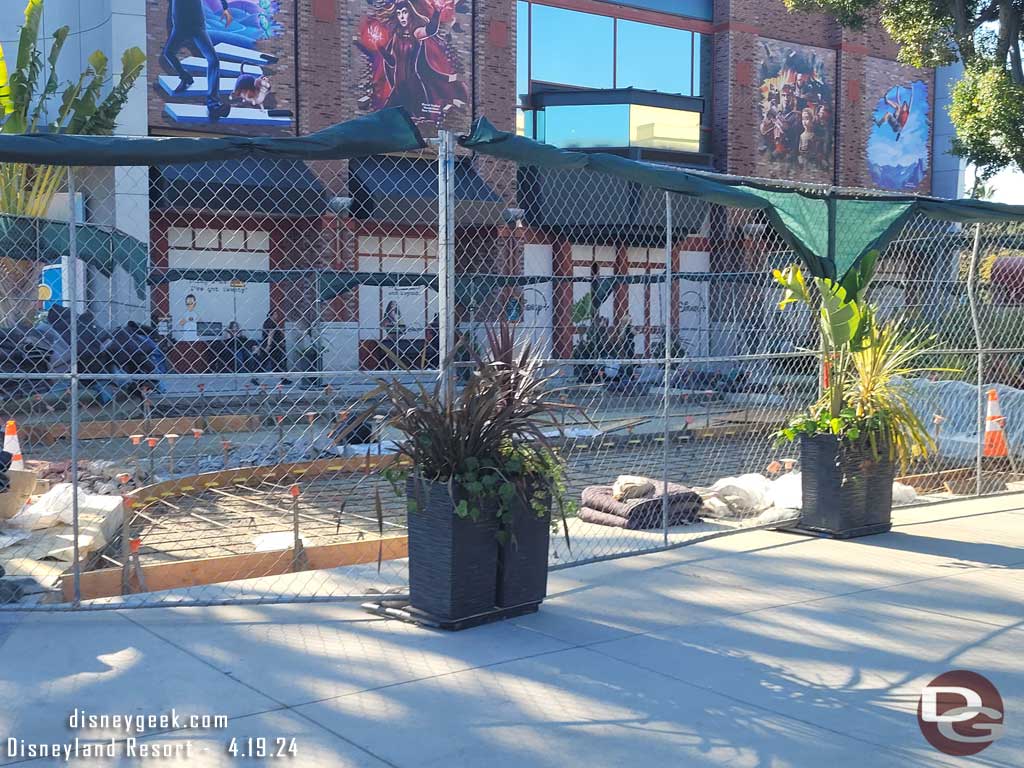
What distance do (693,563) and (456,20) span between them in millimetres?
21146

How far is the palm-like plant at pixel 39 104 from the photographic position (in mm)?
19109

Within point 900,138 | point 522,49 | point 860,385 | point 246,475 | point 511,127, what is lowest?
point 246,475

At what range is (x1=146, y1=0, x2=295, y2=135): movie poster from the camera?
22.3m

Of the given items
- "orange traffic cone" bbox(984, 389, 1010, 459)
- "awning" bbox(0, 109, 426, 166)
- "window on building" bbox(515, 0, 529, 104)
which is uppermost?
"window on building" bbox(515, 0, 529, 104)

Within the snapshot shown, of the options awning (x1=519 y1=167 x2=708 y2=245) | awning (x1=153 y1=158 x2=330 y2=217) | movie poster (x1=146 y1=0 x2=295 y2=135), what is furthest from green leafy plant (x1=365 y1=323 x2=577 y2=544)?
awning (x1=519 y1=167 x2=708 y2=245)

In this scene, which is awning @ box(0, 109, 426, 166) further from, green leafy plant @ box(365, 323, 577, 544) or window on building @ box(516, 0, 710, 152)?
window on building @ box(516, 0, 710, 152)

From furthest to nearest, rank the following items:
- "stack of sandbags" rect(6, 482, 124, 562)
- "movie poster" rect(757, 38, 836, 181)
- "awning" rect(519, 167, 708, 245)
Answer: "movie poster" rect(757, 38, 836, 181)
"awning" rect(519, 167, 708, 245)
"stack of sandbags" rect(6, 482, 124, 562)

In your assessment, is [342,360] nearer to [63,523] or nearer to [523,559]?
[63,523]

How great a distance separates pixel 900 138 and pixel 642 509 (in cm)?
2900

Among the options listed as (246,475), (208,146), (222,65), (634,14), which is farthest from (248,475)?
(634,14)

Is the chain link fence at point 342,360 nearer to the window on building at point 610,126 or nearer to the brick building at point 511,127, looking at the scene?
the brick building at point 511,127

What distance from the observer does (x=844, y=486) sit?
7754 millimetres

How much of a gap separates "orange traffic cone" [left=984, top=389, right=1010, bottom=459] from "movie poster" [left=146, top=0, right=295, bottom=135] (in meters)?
16.6

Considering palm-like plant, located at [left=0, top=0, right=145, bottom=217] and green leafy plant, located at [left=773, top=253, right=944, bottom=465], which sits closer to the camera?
green leafy plant, located at [left=773, top=253, right=944, bottom=465]
